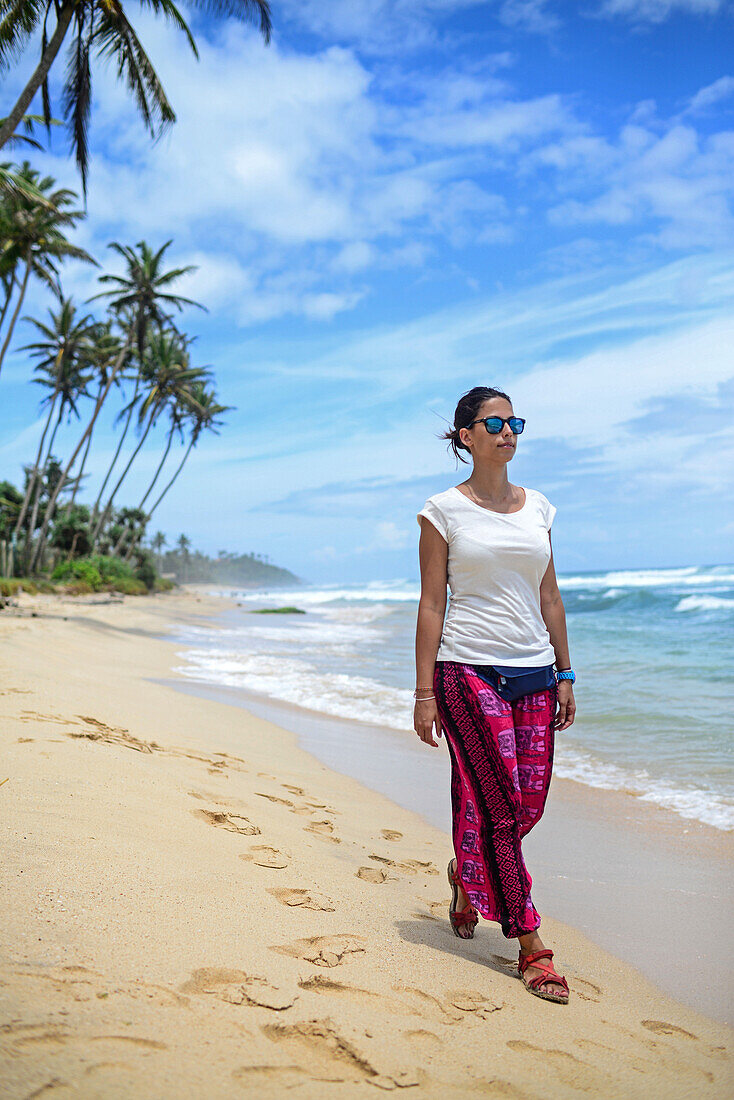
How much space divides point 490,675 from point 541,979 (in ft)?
3.08

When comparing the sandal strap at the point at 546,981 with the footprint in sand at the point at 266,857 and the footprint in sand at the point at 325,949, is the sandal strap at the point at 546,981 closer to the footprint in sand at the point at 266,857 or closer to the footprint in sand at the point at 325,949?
the footprint in sand at the point at 325,949

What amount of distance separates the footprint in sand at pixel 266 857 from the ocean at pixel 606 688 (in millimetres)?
2770

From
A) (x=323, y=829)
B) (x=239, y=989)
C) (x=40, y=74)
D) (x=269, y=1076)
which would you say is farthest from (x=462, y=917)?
(x=40, y=74)

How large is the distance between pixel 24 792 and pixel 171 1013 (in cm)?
163

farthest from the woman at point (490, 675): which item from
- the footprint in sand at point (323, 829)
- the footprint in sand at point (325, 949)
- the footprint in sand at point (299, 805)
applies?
the footprint in sand at point (299, 805)

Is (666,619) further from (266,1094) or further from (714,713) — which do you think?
(266,1094)

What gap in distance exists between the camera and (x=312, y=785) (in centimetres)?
488

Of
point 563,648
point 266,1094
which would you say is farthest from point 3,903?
point 563,648

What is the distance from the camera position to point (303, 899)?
269 cm

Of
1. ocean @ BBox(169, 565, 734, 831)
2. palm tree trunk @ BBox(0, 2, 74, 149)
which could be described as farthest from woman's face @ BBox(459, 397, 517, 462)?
palm tree trunk @ BBox(0, 2, 74, 149)

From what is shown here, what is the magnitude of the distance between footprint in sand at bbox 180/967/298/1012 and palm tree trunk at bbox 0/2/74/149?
44.1 feet

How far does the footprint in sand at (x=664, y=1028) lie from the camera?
221 cm

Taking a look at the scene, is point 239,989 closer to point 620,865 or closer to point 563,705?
point 563,705

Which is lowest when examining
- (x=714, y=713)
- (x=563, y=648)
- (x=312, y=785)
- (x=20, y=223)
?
(x=312, y=785)
